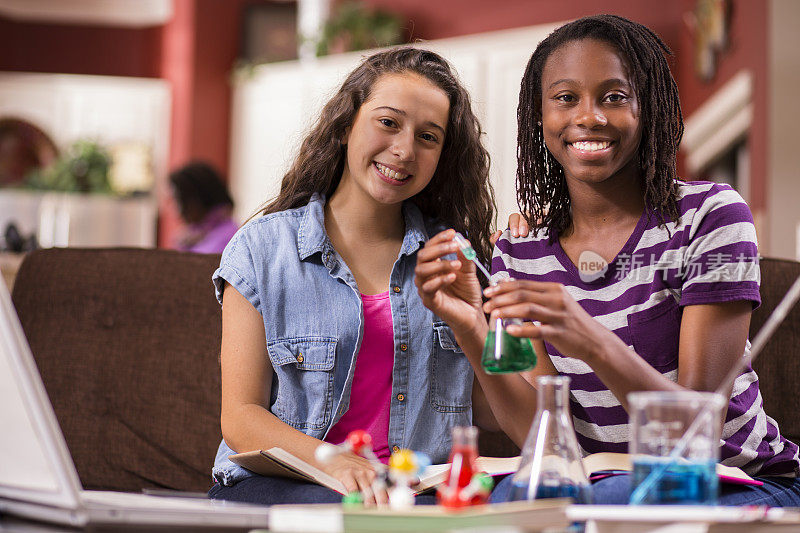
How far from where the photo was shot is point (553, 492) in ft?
2.98

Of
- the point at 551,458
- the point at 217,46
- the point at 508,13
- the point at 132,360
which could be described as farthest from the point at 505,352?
the point at 217,46

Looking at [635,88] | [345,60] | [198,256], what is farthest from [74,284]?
[345,60]

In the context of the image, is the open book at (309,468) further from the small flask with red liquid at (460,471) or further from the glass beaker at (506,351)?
the small flask with red liquid at (460,471)

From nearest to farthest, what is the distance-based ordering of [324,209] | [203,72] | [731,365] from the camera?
[731,365]
[324,209]
[203,72]

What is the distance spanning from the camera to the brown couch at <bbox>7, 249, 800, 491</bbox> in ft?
6.36

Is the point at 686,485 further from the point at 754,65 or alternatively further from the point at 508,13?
the point at 508,13

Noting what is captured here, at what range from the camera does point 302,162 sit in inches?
71.0

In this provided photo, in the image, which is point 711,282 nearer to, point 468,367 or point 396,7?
point 468,367

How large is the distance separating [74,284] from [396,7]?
4.70 metres

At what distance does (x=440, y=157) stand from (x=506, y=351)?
2.64 ft

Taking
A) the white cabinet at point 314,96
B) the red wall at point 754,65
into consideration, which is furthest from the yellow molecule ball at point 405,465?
the white cabinet at point 314,96

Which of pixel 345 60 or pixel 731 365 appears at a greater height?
pixel 345 60

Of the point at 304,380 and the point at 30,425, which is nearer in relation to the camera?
the point at 30,425

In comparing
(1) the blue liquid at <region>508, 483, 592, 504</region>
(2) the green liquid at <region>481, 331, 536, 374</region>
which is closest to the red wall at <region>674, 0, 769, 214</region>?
(2) the green liquid at <region>481, 331, 536, 374</region>
